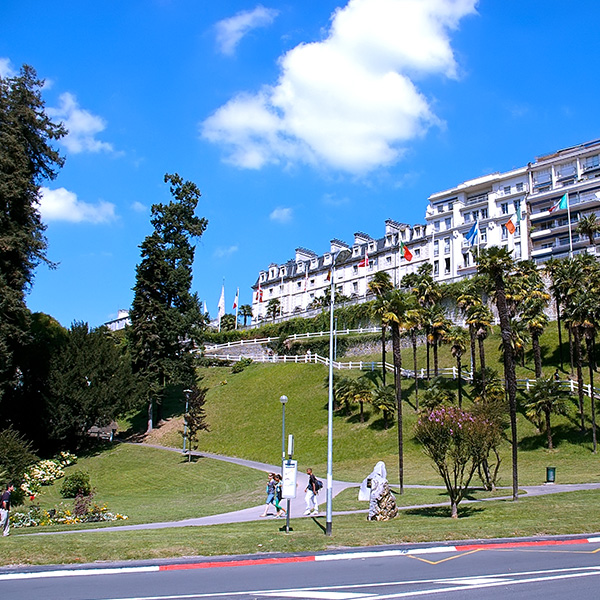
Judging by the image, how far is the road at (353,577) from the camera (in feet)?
31.4

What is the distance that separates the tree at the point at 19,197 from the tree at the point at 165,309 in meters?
15.8

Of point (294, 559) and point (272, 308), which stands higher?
point (272, 308)

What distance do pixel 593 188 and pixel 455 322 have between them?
28.4 metres

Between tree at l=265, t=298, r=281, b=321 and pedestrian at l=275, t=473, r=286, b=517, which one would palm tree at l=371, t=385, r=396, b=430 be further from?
tree at l=265, t=298, r=281, b=321

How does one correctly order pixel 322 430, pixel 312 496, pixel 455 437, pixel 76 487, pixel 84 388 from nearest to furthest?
pixel 455 437
pixel 312 496
pixel 76 487
pixel 322 430
pixel 84 388

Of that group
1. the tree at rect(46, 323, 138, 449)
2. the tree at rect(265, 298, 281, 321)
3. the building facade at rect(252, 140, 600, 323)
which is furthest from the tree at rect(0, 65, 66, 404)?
the tree at rect(265, 298, 281, 321)

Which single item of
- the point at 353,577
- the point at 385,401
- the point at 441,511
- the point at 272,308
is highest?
the point at 272,308

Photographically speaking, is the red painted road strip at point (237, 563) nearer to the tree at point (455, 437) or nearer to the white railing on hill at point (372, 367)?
the tree at point (455, 437)

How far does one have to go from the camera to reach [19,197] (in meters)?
38.9

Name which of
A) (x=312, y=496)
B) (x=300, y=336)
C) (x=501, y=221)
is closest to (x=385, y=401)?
(x=312, y=496)

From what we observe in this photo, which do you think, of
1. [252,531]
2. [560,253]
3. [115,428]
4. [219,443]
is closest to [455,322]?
[560,253]

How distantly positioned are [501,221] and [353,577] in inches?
3103

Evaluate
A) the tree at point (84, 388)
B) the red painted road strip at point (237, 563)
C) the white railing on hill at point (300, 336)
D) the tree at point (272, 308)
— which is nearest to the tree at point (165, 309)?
the tree at point (84, 388)

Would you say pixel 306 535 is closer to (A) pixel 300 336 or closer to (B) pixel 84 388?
(B) pixel 84 388
